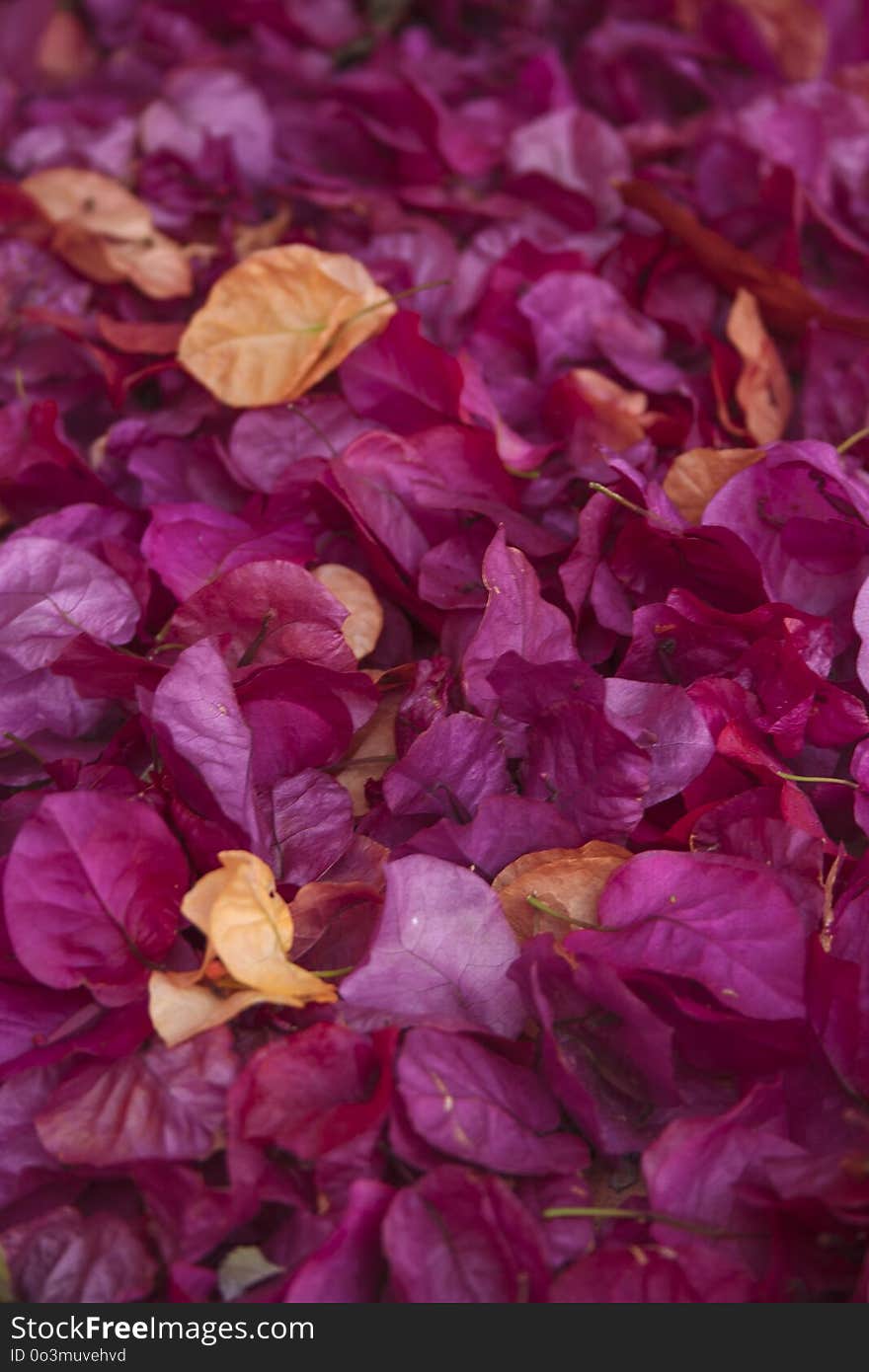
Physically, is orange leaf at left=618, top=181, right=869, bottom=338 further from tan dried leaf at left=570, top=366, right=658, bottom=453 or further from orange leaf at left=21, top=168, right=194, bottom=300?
orange leaf at left=21, top=168, right=194, bottom=300

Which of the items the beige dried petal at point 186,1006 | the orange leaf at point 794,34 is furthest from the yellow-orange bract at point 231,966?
the orange leaf at point 794,34

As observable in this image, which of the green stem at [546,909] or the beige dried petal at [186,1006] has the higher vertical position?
the green stem at [546,909]

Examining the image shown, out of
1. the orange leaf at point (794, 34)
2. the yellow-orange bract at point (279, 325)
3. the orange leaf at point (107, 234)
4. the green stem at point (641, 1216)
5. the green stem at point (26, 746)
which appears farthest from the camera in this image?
the orange leaf at point (794, 34)

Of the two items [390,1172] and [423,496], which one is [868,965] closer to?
[390,1172]

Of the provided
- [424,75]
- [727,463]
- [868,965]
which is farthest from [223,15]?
[868,965]

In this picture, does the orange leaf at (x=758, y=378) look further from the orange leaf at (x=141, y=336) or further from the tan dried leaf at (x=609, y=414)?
the orange leaf at (x=141, y=336)

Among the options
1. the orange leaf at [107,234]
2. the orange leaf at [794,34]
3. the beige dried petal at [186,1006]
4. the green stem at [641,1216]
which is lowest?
the green stem at [641,1216]

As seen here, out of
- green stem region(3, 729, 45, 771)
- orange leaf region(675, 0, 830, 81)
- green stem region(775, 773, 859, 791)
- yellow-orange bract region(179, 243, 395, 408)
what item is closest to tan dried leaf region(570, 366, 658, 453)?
yellow-orange bract region(179, 243, 395, 408)
